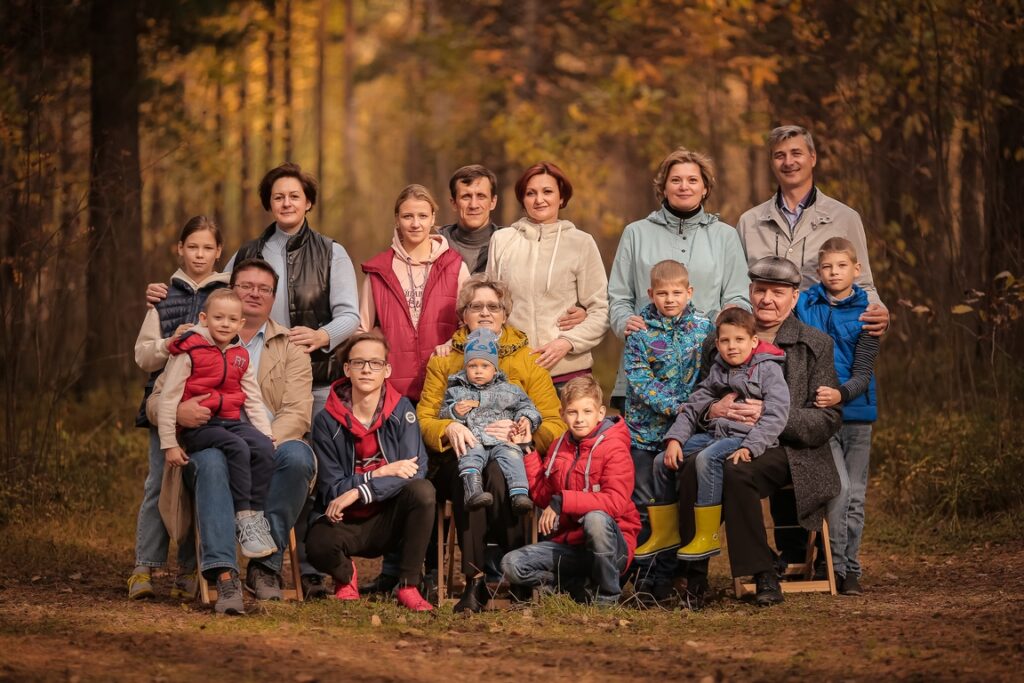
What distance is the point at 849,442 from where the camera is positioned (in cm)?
688

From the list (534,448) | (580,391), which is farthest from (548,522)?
(580,391)

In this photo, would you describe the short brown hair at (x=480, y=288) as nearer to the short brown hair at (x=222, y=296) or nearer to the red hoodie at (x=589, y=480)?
the red hoodie at (x=589, y=480)

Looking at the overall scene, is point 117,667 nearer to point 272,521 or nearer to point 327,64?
point 272,521

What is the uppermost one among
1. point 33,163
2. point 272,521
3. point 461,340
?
point 33,163

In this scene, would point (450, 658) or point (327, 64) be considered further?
point (327, 64)

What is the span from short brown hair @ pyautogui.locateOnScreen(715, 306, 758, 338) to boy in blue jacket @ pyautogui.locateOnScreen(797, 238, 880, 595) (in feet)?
1.97

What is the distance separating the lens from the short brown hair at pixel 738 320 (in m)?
6.35

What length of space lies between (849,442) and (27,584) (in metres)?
4.51

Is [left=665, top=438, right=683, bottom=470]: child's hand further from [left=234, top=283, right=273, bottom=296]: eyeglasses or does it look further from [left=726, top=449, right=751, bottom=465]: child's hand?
[left=234, top=283, right=273, bottom=296]: eyeglasses

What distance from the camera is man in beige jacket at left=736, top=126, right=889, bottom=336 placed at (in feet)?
23.3

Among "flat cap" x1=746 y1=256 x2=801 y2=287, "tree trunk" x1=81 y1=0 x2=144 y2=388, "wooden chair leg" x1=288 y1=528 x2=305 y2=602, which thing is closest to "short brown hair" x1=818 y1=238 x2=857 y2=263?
"flat cap" x1=746 y1=256 x2=801 y2=287

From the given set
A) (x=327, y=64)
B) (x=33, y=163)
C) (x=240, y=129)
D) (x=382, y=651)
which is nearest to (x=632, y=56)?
(x=240, y=129)

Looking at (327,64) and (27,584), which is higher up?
(327,64)

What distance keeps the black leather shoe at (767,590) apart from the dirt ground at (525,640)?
0.26 feet
